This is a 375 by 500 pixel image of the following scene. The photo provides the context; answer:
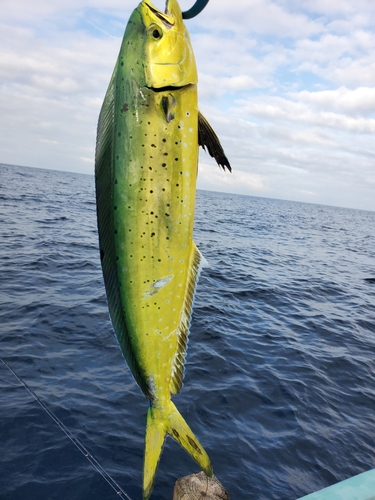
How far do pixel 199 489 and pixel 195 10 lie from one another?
4.58 m

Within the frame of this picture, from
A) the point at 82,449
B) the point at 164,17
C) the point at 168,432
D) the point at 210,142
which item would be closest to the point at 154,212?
the point at 210,142

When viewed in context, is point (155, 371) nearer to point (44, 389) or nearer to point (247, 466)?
point (247, 466)

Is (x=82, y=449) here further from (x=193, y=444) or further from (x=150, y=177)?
(x=150, y=177)

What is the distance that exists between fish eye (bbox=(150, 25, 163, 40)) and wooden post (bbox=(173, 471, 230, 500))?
437 cm

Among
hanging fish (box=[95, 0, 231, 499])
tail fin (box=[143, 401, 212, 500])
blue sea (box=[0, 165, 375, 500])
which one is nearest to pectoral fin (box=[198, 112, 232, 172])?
hanging fish (box=[95, 0, 231, 499])

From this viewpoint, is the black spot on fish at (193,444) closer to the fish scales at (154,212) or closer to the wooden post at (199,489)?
the fish scales at (154,212)

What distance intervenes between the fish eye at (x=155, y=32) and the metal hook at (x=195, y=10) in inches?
8.2

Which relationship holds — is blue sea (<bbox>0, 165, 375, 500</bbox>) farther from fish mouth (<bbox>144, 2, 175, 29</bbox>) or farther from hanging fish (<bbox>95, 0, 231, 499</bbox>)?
fish mouth (<bbox>144, 2, 175, 29</bbox>)

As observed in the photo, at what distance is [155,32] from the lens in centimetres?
180

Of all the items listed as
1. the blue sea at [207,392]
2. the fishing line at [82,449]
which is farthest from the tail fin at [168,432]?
the blue sea at [207,392]

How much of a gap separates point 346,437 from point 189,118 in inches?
257

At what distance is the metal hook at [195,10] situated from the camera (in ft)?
5.83

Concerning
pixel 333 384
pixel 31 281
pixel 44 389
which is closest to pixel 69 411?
pixel 44 389

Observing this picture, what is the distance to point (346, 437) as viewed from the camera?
624cm
